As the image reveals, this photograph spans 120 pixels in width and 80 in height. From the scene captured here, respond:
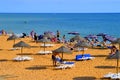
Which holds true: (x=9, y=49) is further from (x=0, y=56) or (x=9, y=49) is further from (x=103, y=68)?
(x=103, y=68)

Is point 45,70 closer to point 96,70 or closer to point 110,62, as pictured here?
point 96,70

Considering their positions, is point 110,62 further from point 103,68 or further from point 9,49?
point 9,49

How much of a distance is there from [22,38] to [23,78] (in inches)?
903

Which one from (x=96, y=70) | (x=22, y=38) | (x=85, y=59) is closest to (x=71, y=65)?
(x=96, y=70)

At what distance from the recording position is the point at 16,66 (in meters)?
21.0

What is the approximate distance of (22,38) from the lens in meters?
40.3

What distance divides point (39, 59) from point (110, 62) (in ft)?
17.1

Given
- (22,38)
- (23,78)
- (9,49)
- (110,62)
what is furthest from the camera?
(22,38)

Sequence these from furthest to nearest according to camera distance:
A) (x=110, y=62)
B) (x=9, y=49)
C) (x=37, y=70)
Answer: (x=9, y=49), (x=110, y=62), (x=37, y=70)

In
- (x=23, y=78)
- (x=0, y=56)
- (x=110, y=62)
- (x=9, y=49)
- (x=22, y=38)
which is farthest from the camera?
(x=22, y=38)

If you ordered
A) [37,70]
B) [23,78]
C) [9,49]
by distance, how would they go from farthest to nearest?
1. [9,49]
2. [37,70]
3. [23,78]

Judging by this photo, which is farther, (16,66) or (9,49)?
(9,49)

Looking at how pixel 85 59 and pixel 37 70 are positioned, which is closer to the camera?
pixel 37 70

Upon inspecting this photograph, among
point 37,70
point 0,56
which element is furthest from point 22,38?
point 37,70
